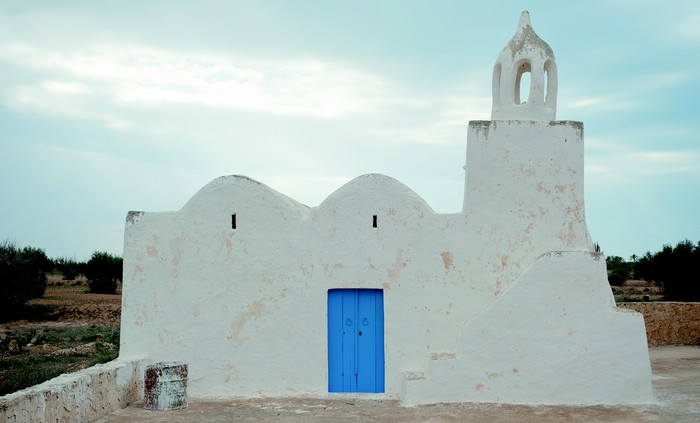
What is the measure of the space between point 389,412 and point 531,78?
625 centimetres

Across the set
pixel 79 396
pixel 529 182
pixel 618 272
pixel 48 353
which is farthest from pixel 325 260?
Result: pixel 618 272

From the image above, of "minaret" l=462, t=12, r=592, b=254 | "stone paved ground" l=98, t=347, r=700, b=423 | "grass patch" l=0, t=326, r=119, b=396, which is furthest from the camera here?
"grass patch" l=0, t=326, r=119, b=396

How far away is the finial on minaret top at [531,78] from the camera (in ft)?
41.2

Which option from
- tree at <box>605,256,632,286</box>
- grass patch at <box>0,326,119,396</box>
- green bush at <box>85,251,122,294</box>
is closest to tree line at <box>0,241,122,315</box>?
green bush at <box>85,251,122,294</box>

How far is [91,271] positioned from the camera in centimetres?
3772

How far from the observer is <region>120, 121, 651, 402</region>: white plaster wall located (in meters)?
11.7

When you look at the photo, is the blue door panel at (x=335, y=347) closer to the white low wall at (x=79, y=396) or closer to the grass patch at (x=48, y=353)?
the white low wall at (x=79, y=396)

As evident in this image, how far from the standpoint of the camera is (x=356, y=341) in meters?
11.7

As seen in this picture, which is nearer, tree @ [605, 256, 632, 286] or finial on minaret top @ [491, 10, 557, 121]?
finial on minaret top @ [491, 10, 557, 121]

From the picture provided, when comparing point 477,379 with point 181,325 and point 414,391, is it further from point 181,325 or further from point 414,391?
point 181,325

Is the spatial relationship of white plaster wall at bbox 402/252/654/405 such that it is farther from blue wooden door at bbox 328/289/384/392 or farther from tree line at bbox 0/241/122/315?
tree line at bbox 0/241/122/315

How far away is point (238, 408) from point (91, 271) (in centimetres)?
2930

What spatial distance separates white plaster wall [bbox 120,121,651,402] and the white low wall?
838 millimetres

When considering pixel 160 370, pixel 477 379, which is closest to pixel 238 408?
pixel 160 370
